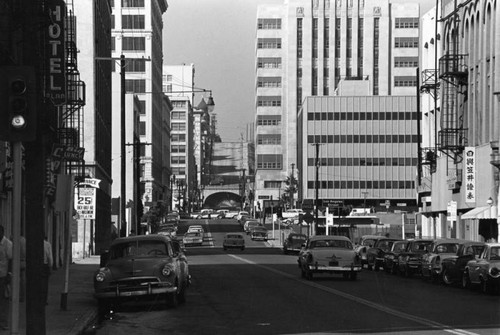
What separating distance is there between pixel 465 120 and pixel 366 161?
82.7 metres

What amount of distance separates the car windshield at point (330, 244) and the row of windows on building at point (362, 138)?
10602 centimetres

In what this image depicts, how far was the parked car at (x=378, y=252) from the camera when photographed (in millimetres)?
46750

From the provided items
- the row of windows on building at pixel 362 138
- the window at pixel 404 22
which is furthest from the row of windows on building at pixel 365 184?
the window at pixel 404 22

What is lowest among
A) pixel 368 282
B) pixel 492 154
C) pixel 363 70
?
pixel 368 282

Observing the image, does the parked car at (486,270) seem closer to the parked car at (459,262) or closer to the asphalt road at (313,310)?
the asphalt road at (313,310)

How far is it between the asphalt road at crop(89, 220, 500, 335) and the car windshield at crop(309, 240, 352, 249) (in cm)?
150

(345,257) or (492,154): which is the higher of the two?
(492,154)

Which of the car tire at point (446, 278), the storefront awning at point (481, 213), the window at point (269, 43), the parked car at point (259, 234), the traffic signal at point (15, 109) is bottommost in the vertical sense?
the parked car at point (259, 234)

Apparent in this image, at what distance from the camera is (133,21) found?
142 m

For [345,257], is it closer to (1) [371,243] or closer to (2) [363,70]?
(1) [371,243]

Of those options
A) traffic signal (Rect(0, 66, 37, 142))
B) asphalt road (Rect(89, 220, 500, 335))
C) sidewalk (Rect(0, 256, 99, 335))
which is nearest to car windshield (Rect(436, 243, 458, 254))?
asphalt road (Rect(89, 220, 500, 335))

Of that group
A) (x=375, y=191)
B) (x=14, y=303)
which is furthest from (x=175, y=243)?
(x=375, y=191)

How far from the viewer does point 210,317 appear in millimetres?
20703

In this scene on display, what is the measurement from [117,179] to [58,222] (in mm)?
65704
